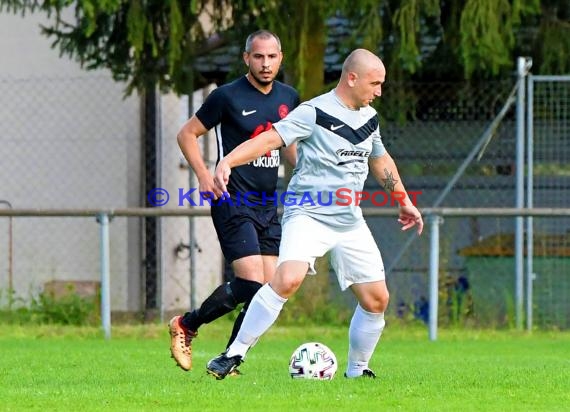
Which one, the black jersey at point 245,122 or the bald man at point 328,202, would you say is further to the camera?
the black jersey at point 245,122

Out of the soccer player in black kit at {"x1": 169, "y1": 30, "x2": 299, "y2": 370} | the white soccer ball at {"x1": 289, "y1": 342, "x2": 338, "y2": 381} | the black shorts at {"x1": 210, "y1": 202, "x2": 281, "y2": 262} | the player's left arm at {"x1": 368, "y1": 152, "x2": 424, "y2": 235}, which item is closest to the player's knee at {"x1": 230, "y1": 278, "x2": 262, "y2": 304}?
the soccer player in black kit at {"x1": 169, "y1": 30, "x2": 299, "y2": 370}

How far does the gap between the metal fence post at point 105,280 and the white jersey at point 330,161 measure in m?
5.86

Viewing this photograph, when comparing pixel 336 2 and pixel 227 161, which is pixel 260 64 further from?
pixel 336 2

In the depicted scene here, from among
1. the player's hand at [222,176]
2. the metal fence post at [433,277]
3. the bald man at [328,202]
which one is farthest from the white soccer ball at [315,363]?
the metal fence post at [433,277]

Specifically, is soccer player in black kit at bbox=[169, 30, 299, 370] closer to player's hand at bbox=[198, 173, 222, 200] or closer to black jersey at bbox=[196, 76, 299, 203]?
black jersey at bbox=[196, 76, 299, 203]

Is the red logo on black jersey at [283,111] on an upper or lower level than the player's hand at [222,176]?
upper

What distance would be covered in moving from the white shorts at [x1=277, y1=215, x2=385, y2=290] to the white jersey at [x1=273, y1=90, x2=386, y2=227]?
53 millimetres

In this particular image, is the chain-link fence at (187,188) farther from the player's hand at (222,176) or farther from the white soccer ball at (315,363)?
the player's hand at (222,176)

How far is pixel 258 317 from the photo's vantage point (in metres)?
8.27

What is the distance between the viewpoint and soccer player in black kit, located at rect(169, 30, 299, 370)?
9.13 meters

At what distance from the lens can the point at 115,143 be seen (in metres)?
18.3

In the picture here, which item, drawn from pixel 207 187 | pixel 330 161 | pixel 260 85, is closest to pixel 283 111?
pixel 260 85

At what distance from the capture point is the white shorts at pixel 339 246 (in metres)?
8.27

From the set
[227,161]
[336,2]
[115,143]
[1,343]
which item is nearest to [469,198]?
[336,2]
